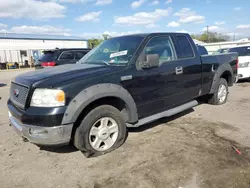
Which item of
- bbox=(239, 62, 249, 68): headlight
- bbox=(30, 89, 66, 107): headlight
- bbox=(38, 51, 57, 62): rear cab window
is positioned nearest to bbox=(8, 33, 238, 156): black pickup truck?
bbox=(30, 89, 66, 107): headlight

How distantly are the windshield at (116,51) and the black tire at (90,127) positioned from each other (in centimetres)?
89

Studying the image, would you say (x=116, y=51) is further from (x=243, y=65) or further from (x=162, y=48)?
(x=243, y=65)

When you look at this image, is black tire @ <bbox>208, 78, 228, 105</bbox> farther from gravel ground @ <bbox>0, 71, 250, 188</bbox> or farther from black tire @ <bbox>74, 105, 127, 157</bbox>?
black tire @ <bbox>74, 105, 127, 157</bbox>

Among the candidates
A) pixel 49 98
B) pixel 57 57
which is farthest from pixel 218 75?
pixel 57 57

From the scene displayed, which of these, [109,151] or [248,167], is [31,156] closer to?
[109,151]

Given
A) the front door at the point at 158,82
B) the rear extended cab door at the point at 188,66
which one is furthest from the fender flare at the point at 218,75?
the front door at the point at 158,82

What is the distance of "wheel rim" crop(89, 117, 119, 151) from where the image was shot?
3.20m

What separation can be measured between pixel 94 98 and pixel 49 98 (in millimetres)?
612

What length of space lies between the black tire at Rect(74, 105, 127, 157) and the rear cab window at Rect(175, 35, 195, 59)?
1.95 meters

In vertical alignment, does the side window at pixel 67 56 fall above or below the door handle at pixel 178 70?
above

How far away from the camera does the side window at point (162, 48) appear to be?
3943 mm

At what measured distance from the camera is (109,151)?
3.37 metres

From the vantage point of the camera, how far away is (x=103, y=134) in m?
3.26

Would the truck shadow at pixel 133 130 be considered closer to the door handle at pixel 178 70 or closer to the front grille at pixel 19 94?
the front grille at pixel 19 94
